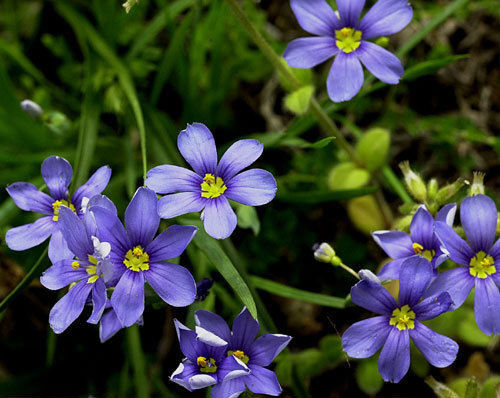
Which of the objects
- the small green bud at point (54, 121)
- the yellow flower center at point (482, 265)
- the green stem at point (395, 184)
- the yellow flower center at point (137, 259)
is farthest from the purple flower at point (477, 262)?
the small green bud at point (54, 121)

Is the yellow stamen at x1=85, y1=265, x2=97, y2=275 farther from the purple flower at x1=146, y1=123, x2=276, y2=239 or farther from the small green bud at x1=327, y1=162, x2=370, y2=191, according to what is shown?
the small green bud at x1=327, y1=162, x2=370, y2=191

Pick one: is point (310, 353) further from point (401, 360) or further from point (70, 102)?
point (70, 102)

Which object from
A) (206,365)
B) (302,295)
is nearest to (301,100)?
(302,295)

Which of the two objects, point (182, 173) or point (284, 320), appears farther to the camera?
point (284, 320)

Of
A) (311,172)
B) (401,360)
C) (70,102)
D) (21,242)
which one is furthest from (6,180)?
(401,360)

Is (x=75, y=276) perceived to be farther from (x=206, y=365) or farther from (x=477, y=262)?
(x=477, y=262)
